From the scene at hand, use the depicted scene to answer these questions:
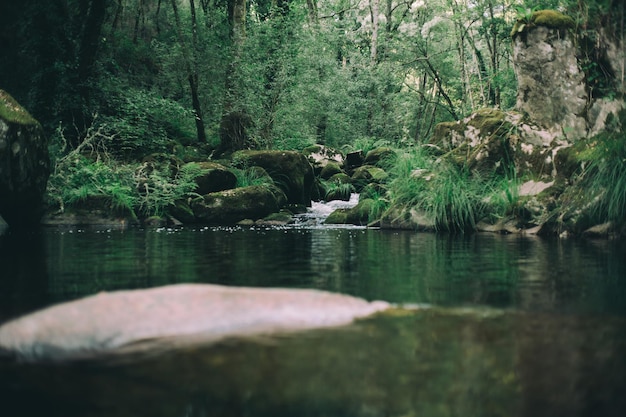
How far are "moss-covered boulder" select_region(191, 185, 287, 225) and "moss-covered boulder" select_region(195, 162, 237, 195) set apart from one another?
573 mm

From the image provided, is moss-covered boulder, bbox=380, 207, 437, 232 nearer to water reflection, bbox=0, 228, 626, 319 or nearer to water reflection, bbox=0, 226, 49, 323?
water reflection, bbox=0, 228, 626, 319

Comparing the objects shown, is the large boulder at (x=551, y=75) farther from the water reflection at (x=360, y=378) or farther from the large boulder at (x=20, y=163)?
the large boulder at (x=20, y=163)

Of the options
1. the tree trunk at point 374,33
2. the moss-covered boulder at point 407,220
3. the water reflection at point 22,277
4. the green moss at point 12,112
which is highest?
the tree trunk at point 374,33

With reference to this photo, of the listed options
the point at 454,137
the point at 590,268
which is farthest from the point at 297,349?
the point at 454,137

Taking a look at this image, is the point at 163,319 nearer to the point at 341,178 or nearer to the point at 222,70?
the point at 341,178

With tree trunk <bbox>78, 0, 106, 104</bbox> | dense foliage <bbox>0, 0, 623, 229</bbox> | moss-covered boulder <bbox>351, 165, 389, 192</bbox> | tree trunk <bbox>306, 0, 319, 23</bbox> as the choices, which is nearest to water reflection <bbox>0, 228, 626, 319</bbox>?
dense foliage <bbox>0, 0, 623, 229</bbox>

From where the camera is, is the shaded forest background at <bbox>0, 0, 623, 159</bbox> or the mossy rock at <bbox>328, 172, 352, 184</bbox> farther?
the mossy rock at <bbox>328, 172, 352, 184</bbox>

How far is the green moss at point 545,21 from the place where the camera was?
33.4 ft

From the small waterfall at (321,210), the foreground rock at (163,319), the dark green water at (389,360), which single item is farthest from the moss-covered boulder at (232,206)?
the foreground rock at (163,319)

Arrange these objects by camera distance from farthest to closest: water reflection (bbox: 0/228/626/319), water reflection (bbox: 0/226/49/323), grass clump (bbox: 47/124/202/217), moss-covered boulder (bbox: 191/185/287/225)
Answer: moss-covered boulder (bbox: 191/185/287/225) < grass clump (bbox: 47/124/202/217) < water reflection (bbox: 0/228/626/319) < water reflection (bbox: 0/226/49/323)

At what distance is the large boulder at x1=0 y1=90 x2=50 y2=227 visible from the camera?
867 cm

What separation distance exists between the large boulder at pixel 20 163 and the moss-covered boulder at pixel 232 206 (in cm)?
316

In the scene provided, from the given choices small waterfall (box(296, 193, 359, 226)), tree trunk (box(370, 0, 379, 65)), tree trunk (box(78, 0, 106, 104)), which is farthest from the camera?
tree trunk (box(370, 0, 379, 65))

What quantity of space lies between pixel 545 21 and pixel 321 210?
6.81 meters
